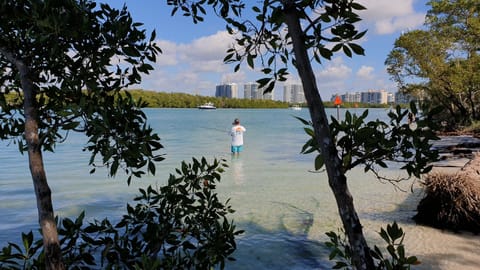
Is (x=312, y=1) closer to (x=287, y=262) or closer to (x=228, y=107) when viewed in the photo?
(x=287, y=262)

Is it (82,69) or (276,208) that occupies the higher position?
(82,69)

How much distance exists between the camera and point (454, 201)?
7.34 m

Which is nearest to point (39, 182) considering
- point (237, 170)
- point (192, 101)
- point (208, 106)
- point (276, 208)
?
point (276, 208)

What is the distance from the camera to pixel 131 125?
2.37 m

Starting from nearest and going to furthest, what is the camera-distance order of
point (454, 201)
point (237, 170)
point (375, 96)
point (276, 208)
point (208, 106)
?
point (454, 201) → point (276, 208) → point (237, 170) → point (375, 96) → point (208, 106)

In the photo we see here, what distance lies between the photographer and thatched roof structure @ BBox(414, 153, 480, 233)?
720cm

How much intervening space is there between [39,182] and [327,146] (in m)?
1.95

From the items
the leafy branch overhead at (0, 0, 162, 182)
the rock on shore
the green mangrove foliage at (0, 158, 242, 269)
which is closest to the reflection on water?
the rock on shore

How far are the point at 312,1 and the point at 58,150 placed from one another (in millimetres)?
27834

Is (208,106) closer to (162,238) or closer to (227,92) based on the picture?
(227,92)

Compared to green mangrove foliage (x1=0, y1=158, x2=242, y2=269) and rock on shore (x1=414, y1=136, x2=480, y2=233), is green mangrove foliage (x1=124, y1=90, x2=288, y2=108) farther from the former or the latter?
green mangrove foliage (x1=0, y1=158, x2=242, y2=269)

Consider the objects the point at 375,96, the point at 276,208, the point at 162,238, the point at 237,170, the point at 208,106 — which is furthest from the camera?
the point at 208,106

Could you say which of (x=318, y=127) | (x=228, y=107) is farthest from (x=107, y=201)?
(x=228, y=107)

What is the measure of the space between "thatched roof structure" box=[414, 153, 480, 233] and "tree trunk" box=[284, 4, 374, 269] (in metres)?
6.61
